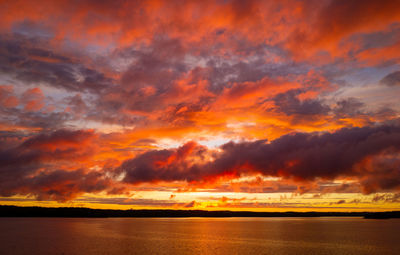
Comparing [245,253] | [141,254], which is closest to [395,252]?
[245,253]

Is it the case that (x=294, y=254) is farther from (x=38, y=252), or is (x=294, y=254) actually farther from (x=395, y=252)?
(x=38, y=252)

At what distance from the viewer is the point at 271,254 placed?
7425 centimetres

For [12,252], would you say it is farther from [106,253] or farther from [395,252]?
[395,252]

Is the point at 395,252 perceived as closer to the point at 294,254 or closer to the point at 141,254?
the point at 294,254

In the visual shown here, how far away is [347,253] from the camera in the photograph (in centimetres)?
7650

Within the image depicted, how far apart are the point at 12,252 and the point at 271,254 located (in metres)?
59.9

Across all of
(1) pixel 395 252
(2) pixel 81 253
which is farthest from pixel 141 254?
(1) pixel 395 252

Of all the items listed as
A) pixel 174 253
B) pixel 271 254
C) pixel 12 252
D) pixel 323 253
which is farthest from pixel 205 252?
pixel 12 252

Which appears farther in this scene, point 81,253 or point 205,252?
point 205,252

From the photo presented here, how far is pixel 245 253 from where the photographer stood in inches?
2982

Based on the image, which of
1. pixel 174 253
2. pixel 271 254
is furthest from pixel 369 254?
pixel 174 253

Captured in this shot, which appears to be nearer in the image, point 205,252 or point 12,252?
point 12,252

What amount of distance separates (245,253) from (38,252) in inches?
1921

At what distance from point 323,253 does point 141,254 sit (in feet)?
142
